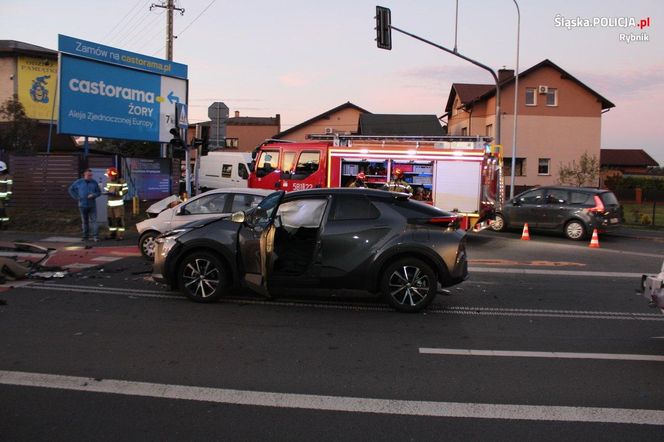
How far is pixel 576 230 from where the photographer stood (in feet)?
56.4

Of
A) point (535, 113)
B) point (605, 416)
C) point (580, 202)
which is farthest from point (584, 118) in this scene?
point (605, 416)

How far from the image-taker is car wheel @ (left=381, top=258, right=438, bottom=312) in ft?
24.1

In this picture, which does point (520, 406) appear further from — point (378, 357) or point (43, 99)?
point (43, 99)

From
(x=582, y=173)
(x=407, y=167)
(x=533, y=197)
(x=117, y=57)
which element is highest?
(x=117, y=57)

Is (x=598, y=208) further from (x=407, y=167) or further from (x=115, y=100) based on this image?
(x=115, y=100)

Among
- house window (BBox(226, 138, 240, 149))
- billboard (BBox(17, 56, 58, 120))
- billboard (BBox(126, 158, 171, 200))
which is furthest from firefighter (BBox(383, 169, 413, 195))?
house window (BBox(226, 138, 240, 149))

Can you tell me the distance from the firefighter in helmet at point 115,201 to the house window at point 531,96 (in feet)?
109

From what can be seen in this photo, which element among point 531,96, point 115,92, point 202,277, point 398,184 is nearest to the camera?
point 202,277

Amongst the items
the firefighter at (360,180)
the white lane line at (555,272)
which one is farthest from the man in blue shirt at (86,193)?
the white lane line at (555,272)

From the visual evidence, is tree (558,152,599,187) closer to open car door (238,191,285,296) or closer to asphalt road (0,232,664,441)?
asphalt road (0,232,664,441)

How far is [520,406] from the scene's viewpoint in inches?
172

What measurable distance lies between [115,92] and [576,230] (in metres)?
16.0

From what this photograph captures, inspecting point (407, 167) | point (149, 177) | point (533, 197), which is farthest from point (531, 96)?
point (149, 177)

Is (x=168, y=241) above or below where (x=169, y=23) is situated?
below
